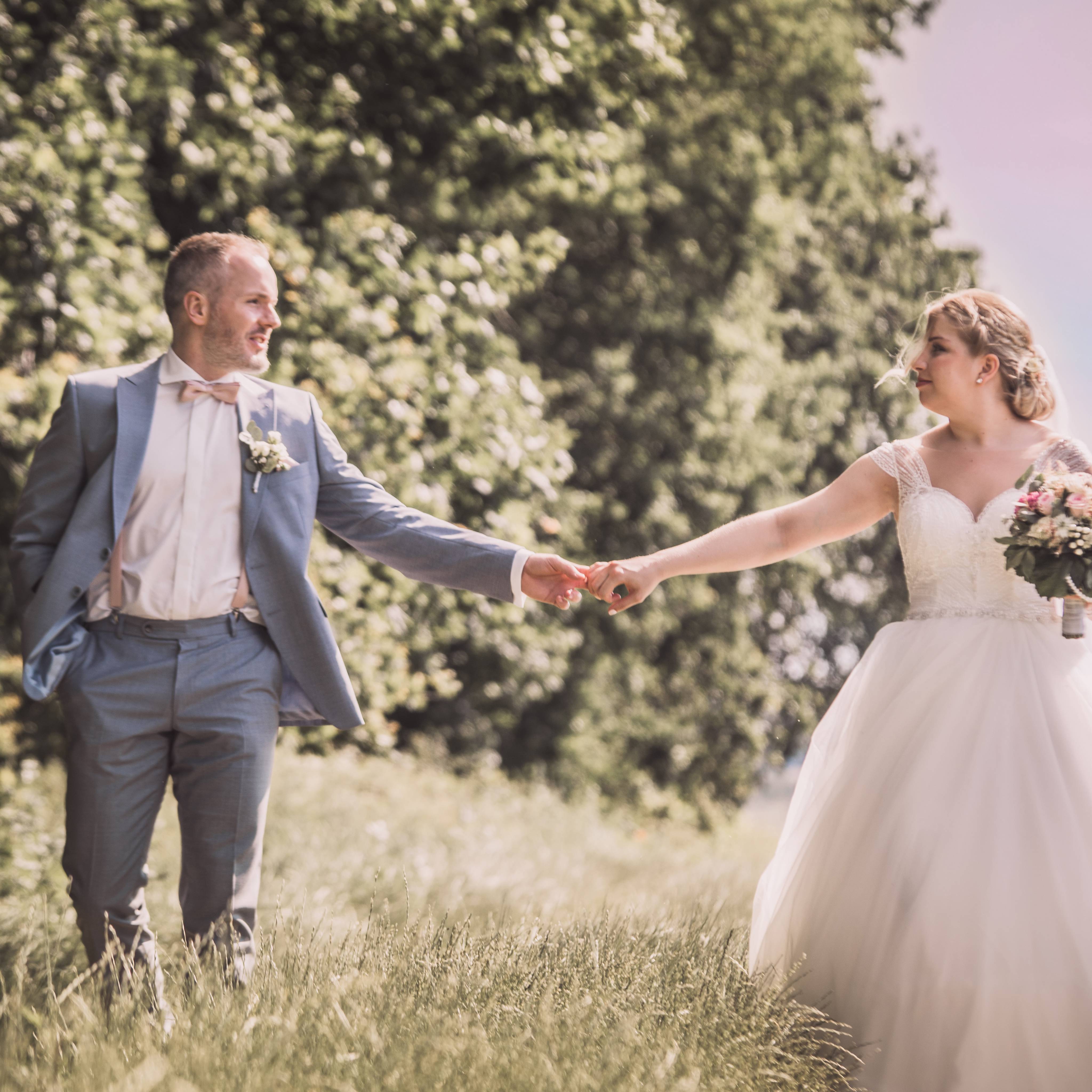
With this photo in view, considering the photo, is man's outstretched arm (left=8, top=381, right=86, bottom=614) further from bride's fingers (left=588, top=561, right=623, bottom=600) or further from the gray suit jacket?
bride's fingers (left=588, top=561, right=623, bottom=600)

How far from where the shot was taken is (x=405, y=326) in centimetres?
720

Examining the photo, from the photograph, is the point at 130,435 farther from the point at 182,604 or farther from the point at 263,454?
the point at 182,604

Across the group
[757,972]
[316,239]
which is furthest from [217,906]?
[316,239]

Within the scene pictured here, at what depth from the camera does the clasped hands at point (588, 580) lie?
3885 mm

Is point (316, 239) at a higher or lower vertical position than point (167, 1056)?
higher

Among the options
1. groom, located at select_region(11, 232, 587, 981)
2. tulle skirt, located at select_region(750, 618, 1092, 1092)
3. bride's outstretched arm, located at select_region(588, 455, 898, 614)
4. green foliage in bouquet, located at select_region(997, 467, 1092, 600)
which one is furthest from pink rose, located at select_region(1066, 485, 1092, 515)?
groom, located at select_region(11, 232, 587, 981)

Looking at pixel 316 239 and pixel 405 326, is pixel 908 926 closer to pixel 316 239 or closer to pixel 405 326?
pixel 405 326

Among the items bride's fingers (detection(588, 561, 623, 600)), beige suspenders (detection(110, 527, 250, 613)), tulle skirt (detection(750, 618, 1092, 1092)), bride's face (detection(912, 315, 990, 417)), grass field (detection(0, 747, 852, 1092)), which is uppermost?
bride's face (detection(912, 315, 990, 417))

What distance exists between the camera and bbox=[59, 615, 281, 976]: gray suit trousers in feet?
10.6

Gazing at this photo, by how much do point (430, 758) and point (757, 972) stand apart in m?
7.31

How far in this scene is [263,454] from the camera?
341cm

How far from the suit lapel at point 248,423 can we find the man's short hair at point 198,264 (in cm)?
29

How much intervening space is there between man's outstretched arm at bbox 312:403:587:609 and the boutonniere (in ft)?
0.82

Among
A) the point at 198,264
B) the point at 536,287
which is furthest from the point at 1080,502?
the point at 536,287
